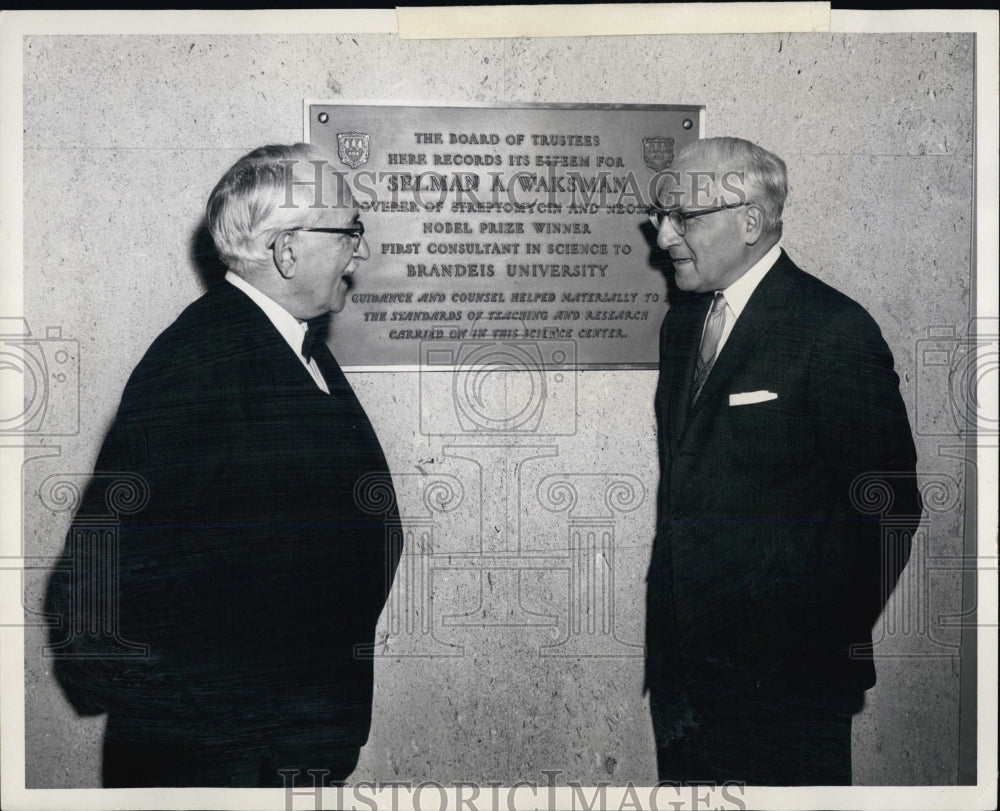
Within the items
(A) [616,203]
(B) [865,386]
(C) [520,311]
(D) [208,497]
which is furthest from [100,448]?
(B) [865,386]

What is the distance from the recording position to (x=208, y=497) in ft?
11.0

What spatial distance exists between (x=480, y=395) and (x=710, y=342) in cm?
86

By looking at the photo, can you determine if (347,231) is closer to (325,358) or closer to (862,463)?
(325,358)

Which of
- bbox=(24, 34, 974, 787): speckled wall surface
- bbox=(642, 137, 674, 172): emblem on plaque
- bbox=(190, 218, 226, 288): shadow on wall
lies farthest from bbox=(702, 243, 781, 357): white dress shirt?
bbox=(190, 218, 226, 288): shadow on wall

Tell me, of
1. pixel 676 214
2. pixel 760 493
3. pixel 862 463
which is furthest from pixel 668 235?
pixel 862 463

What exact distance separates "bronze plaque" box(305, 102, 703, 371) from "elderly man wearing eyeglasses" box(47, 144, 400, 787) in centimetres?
15

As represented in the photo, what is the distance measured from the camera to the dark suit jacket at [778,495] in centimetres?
338

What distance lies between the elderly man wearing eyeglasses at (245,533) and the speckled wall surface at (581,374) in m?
0.11

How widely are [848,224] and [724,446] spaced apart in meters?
0.94

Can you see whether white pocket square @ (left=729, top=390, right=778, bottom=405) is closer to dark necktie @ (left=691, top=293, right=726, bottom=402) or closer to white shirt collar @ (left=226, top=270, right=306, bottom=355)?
dark necktie @ (left=691, top=293, right=726, bottom=402)

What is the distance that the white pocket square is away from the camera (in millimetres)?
3375

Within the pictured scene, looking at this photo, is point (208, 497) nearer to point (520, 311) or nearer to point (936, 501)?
point (520, 311)

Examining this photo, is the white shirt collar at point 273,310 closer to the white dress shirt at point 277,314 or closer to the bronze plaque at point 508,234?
the white dress shirt at point 277,314

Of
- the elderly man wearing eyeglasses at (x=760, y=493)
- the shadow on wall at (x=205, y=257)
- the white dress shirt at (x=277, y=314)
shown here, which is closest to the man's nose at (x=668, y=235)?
the elderly man wearing eyeglasses at (x=760, y=493)
